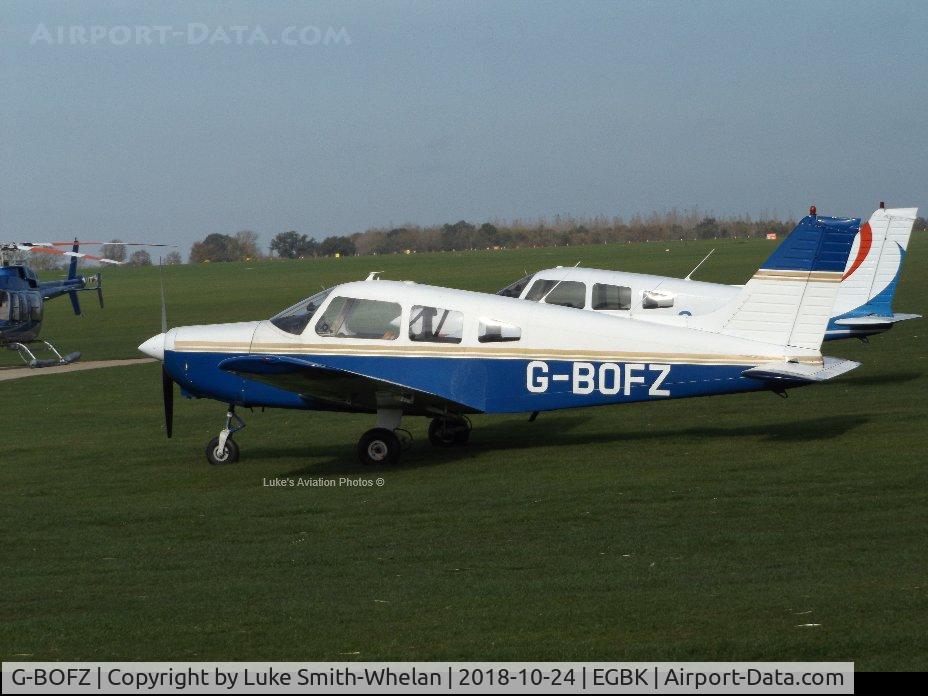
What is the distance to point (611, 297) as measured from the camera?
1817 centimetres

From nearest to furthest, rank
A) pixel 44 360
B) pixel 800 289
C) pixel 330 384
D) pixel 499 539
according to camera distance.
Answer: pixel 499 539 → pixel 330 384 → pixel 800 289 → pixel 44 360

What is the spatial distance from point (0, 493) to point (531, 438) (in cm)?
579

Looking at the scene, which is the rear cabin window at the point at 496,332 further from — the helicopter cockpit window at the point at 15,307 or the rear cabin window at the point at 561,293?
the helicopter cockpit window at the point at 15,307

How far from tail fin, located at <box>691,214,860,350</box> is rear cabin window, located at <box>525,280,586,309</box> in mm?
5560

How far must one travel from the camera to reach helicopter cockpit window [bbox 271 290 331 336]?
12.9m

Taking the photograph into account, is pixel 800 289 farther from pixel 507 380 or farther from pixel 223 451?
pixel 223 451

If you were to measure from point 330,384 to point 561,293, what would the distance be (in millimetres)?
6652

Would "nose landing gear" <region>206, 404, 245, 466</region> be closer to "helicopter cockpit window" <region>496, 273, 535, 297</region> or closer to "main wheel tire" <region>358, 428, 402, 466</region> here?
"main wheel tire" <region>358, 428, 402, 466</region>

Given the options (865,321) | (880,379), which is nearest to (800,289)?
(865,321)

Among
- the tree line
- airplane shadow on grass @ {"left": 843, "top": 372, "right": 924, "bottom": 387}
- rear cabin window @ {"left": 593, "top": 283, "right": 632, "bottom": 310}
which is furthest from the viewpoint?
the tree line

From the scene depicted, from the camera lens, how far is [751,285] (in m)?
12.6

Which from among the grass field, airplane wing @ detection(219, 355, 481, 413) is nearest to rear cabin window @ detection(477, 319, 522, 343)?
airplane wing @ detection(219, 355, 481, 413)

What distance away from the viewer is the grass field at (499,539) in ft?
21.8

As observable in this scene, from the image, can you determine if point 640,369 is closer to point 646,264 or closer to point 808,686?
point 808,686
